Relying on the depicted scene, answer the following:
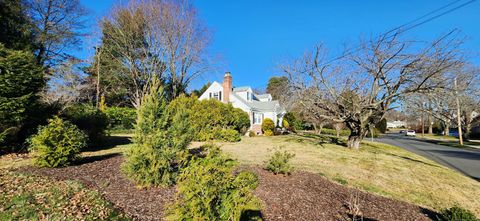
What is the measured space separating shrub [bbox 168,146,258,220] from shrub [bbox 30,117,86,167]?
506cm

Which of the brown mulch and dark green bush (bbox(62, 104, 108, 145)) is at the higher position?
dark green bush (bbox(62, 104, 108, 145))

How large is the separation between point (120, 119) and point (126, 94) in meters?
8.25

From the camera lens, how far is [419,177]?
848 cm

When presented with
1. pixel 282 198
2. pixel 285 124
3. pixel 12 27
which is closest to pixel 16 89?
pixel 12 27

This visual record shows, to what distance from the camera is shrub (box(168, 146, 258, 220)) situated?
281 centimetres

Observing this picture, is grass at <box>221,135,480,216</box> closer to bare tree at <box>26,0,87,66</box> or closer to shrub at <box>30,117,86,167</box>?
shrub at <box>30,117,86,167</box>

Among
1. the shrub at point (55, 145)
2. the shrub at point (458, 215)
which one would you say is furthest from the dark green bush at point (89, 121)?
the shrub at point (458, 215)

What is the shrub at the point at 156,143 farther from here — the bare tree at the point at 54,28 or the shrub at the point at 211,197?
the bare tree at the point at 54,28

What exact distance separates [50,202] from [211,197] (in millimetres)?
3099

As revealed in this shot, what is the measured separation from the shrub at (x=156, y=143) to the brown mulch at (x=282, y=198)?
0.30 meters

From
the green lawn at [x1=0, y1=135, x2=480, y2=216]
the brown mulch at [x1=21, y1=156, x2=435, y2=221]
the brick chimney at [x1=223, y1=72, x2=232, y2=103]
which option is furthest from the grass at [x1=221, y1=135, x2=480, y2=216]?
the brick chimney at [x1=223, y1=72, x2=232, y2=103]

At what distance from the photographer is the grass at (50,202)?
3.52 meters

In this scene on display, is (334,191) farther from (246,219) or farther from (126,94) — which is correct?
(126,94)

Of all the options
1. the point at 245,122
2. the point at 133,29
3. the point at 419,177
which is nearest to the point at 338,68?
the point at 419,177
